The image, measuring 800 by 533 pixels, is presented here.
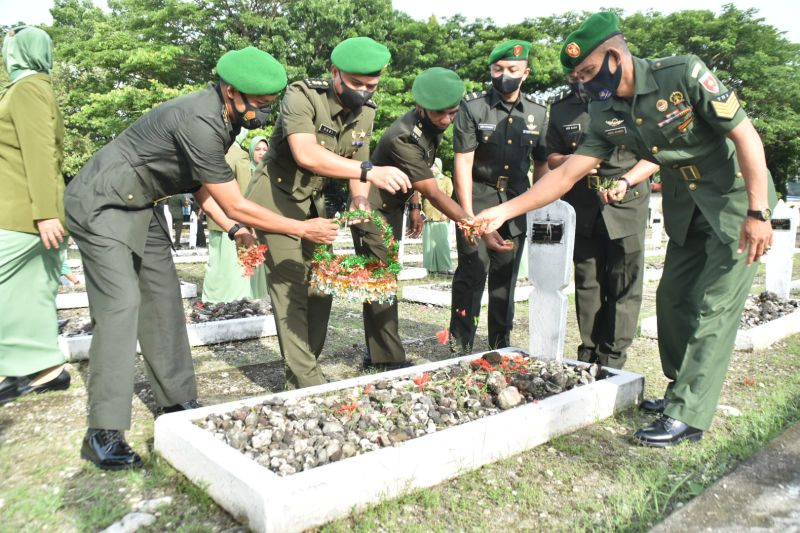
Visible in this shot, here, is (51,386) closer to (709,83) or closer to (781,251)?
(709,83)

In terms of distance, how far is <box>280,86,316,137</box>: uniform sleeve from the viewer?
3.93 m

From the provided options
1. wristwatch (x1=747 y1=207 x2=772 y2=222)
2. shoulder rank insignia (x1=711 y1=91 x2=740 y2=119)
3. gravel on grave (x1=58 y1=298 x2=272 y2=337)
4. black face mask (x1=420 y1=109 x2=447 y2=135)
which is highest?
black face mask (x1=420 y1=109 x2=447 y2=135)

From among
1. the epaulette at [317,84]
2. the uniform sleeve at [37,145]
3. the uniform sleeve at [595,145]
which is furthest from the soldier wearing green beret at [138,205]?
the uniform sleeve at [595,145]

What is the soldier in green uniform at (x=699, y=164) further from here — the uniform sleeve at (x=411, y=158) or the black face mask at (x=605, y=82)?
the uniform sleeve at (x=411, y=158)

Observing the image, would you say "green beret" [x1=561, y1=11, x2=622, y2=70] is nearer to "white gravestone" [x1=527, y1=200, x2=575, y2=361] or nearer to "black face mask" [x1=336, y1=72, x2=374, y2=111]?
"white gravestone" [x1=527, y1=200, x2=575, y2=361]

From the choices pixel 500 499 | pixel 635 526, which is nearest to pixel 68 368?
pixel 500 499

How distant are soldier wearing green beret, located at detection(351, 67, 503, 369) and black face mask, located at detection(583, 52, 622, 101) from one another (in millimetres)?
1054

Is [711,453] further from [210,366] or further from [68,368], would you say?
[68,368]

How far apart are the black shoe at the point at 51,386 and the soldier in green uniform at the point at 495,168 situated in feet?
10.2

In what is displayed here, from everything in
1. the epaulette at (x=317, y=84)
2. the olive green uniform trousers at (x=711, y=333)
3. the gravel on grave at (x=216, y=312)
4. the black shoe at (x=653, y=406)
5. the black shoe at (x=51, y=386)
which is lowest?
the black shoe at (x=653, y=406)

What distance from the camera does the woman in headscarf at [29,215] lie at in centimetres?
405

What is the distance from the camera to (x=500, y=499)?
2.91 meters

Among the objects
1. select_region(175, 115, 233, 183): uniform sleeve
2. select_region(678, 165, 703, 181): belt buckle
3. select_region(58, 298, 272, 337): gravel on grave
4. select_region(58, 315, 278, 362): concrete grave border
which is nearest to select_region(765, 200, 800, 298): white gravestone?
select_region(678, 165, 703, 181): belt buckle

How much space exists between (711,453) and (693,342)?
0.61 meters
